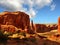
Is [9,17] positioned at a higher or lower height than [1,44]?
higher

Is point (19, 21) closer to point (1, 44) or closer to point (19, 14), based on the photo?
point (19, 14)

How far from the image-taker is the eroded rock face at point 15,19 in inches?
1730

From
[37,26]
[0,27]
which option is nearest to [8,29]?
[0,27]

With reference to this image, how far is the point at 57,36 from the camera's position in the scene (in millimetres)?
35281

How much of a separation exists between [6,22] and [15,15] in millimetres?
3741

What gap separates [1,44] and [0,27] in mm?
18960

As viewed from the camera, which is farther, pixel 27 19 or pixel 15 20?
pixel 27 19

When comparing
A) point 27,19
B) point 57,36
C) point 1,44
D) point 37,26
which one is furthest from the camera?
point 37,26

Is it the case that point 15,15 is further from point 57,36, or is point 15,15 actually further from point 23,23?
point 57,36

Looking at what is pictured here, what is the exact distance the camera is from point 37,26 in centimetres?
8188

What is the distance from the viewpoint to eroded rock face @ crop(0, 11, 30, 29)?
43.9m

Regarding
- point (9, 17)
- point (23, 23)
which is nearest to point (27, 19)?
point (23, 23)

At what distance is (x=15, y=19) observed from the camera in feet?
151

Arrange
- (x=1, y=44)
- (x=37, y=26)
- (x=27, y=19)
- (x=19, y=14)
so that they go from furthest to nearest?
(x=37, y=26) < (x=27, y=19) < (x=19, y=14) < (x=1, y=44)
